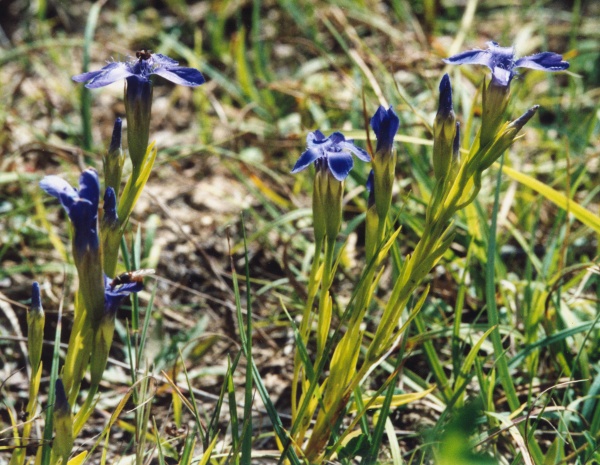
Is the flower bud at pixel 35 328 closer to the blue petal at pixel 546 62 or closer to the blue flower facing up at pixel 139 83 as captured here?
the blue flower facing up at pixel 139 83

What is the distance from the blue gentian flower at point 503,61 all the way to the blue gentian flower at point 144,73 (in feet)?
1.39

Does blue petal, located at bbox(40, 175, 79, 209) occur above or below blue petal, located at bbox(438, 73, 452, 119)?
below

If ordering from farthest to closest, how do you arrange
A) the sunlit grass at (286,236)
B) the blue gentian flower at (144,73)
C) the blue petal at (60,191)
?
1. the sunlit grass at (286,236)
2. the blue gentian flower at (144,73)
3. the blue petal at (60,191)

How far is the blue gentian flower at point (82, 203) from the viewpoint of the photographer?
1065mm

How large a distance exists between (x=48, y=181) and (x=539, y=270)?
1334mm

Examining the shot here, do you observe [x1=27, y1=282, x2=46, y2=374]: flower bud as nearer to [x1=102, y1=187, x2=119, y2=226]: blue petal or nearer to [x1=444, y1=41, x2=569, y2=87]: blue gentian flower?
[x1=102, y1=187, x2=119, y2=226]: blue petal

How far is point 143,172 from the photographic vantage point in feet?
4.09

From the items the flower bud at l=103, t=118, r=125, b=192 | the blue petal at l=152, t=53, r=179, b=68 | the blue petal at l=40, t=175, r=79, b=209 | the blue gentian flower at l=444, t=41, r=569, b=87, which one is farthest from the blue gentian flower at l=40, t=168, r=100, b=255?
the blue gentian flower at l=444, t=41, r=569, b=87

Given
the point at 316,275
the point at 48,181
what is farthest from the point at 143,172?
the point at 316,275

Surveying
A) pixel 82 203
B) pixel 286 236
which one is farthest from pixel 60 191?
pixel 286 236

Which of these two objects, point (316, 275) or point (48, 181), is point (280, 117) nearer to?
point (316, 275)

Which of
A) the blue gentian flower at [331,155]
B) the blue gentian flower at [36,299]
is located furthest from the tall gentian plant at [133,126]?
the blue gentian flower at [331,155]

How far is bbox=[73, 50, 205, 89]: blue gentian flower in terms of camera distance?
1.19 metres

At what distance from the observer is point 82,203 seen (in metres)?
1.07
